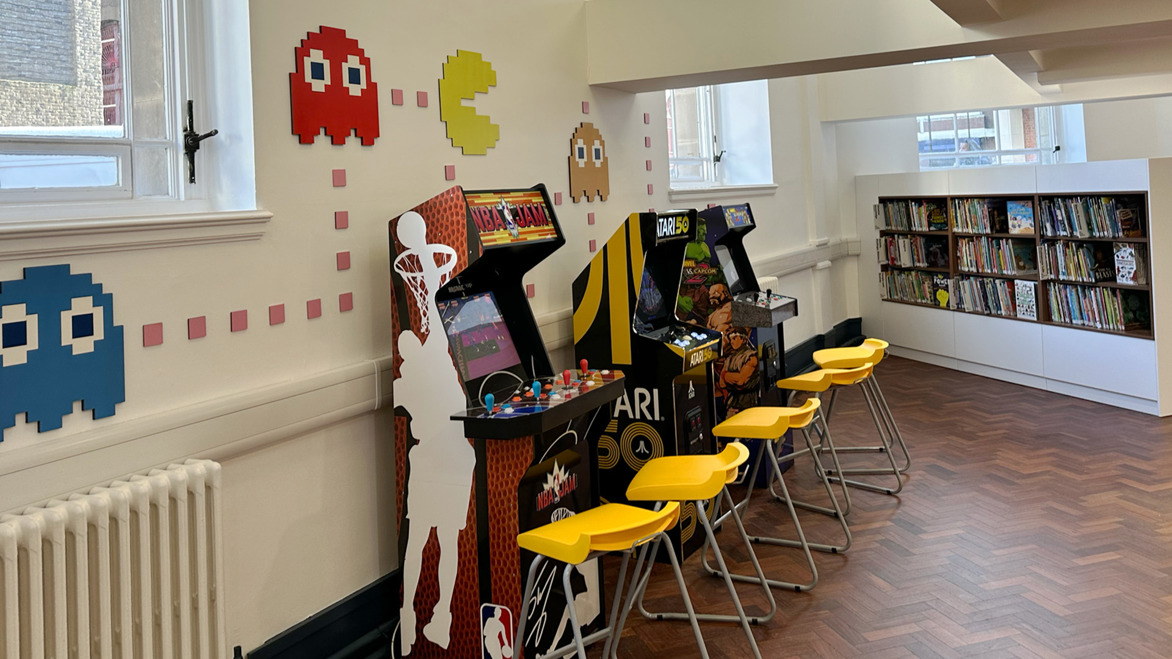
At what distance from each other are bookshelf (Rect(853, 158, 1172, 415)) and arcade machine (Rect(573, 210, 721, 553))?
366 cm

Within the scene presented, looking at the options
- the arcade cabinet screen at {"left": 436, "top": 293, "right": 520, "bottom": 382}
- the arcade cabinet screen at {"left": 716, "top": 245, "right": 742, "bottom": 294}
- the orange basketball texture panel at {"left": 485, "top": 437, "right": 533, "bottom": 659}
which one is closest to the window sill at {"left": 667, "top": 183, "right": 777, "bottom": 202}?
the arcade cabinet screen at {"left": 716, "top": 245, "right": 742, "bottom": 294}

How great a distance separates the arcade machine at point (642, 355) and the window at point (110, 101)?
1695 millimetres

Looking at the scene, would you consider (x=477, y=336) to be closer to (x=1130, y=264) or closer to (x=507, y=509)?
(x=507, y=509)

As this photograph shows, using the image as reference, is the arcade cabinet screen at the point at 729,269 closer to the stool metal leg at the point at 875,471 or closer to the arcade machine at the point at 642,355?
the stool metal leg at the point at 875,471

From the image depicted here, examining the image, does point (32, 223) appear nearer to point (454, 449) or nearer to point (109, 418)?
point (109, 418)

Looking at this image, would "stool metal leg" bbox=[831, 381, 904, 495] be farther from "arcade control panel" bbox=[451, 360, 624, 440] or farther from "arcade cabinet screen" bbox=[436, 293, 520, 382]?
"arcade cabinet screen" bbox=[436, 293, 520, 382]

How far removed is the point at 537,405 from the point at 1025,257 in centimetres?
579

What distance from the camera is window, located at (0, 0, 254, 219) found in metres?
2.37

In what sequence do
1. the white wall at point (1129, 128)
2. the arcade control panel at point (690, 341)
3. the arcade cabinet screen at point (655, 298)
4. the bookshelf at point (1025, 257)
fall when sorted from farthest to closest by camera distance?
the white wall at point (1129, 128), the bookshelf at point (1025, 257), the arcade cabinet screen at point (655, 298), the arcade control panel at point (690, 341)

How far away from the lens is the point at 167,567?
2.31 metres

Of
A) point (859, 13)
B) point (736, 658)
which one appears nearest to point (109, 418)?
point (736, 658)

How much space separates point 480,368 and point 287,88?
1088mm

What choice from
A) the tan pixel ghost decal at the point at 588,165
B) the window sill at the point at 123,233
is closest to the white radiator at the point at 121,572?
the window sill at the point at 123,233

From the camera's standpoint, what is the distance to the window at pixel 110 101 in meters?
2.37
